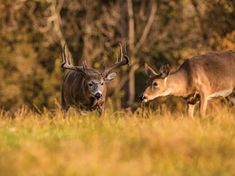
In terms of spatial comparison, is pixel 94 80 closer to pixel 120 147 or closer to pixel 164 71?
pixel 164 71

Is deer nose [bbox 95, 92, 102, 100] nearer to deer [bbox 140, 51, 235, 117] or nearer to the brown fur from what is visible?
the brown fur

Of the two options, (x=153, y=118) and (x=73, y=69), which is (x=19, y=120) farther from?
(x=73, y=69)

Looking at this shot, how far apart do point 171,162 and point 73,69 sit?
25.9 ft

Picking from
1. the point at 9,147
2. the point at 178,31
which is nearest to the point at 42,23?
the point at 178,31

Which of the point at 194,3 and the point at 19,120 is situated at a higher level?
the point at 194,3

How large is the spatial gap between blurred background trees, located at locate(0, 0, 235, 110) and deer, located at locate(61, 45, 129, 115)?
1039 centimetres

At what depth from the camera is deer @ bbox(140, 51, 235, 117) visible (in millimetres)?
15320

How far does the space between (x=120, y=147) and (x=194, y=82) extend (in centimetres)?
662

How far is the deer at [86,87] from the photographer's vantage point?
1547cm

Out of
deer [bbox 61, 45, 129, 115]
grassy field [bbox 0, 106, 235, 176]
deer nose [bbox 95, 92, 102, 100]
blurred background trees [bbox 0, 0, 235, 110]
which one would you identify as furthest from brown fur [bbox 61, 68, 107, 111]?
blurred background trees [bbox 0, 0, 235, 110]

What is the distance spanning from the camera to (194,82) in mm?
15344

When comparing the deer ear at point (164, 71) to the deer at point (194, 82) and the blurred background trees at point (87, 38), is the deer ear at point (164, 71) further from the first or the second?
the blurred background trees at point (87, 38)

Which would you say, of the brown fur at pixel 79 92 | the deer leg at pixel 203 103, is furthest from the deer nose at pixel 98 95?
the deer leg at pixel 203 103

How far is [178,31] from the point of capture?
3123 centimetres
